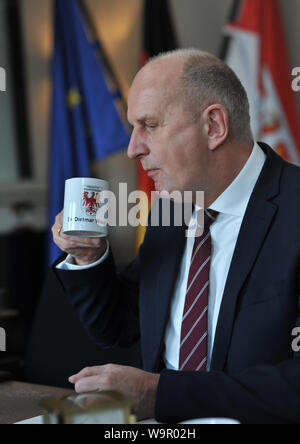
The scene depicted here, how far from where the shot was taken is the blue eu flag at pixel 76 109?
3.33 m

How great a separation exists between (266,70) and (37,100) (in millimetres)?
1654

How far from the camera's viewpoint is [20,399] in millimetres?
1161

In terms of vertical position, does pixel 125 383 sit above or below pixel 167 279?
below

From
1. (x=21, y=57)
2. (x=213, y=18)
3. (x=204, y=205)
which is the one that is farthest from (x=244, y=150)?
(x=21, y=57)

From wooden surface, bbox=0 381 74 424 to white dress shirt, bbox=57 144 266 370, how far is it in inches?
12.6

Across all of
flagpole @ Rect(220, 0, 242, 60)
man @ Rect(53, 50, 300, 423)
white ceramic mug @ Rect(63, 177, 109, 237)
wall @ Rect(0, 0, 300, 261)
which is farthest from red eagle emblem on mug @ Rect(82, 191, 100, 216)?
wall @ Rect(0, 0, 300, 261)

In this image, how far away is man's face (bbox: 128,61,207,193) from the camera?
1.35 m

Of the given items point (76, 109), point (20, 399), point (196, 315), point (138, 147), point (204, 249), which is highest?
point (76, 109)

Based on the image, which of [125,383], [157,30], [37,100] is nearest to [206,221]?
[125,383]

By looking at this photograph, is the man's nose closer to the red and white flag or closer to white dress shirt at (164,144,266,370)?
white dress shirt at (164,144,266,370)

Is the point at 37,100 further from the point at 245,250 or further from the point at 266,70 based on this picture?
the point at 245,250

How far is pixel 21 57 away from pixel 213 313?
319 centimetres

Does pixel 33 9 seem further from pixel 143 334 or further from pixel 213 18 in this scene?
pixel 143 334

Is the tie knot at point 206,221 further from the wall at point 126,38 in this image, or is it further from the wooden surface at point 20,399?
the wall at point 126,38
